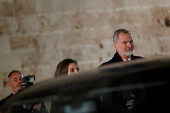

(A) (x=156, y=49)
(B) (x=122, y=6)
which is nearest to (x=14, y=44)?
(B) (x=122, y=6)

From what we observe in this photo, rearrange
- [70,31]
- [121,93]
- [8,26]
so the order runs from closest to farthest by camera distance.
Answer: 1. [121,93]
2. [8,26]
3. [70,31]

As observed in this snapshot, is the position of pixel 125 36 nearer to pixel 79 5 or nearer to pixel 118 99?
pixel 118 99

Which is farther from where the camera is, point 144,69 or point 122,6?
point 122,6

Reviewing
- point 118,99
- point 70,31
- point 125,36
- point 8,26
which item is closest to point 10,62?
point 8,26

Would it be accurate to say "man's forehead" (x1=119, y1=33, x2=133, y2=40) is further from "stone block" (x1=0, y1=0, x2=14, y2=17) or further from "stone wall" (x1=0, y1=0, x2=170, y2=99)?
"stone block" (x1=0, y1=0, x2=14, y2=17)

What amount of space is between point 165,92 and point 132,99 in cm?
10

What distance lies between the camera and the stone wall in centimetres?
451

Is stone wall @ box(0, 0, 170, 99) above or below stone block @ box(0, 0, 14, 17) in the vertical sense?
below

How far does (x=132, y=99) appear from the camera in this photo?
→ 3.10ft

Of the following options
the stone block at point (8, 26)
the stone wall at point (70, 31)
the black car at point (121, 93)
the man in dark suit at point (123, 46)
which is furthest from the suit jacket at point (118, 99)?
the stone block at point (8, 26)

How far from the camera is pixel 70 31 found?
4617mm

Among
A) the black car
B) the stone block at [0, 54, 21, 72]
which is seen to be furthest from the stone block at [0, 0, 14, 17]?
the black car

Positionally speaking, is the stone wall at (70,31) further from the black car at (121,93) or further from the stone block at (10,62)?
the black car at (121,93)

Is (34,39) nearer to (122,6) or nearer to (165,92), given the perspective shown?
(122,6)
